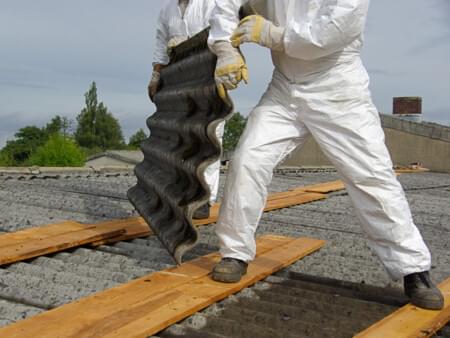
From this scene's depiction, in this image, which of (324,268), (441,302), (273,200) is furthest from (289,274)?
(273,200)

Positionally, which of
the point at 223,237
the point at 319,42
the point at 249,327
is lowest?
the point at 249,327

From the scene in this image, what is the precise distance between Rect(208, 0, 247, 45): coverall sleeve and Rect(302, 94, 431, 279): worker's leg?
0.50 m

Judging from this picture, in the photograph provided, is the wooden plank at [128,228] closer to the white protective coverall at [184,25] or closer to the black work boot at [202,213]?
the black work boot at [202,213]

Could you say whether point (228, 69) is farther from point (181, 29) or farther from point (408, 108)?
point (408, 108)

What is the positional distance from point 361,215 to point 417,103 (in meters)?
14.0

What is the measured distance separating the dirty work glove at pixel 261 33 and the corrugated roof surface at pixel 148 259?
1036 mm

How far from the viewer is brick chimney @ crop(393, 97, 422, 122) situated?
50.4 feet

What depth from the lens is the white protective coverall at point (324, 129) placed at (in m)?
2.35

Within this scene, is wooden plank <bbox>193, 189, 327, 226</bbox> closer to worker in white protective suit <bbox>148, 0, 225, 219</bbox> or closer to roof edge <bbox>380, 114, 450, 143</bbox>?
worker in white protective suit <bbox>148, 0, 225, 219</bbox>

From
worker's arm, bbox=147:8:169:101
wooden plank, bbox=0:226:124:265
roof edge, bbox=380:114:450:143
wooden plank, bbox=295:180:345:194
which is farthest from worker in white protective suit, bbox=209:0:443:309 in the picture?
roof edge, bbox=380:114:450:143

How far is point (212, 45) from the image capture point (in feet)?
8.25

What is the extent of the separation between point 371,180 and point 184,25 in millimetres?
2236

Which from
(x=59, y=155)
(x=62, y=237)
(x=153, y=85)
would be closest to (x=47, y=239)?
(x=62, y=237)

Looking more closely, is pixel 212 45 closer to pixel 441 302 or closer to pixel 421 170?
pixel 441 302
